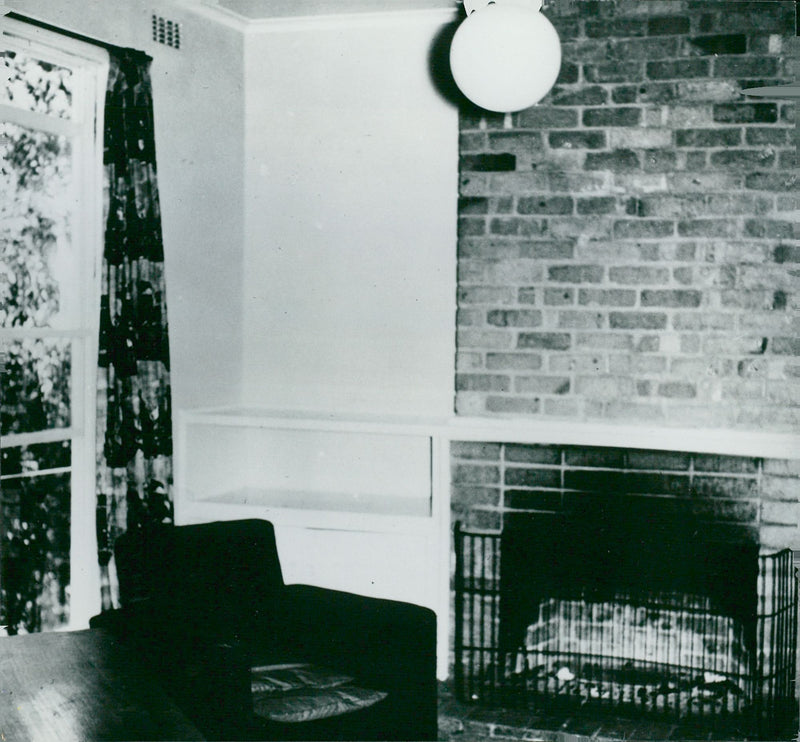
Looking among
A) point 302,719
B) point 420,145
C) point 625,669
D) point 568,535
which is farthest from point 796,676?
point 420,145

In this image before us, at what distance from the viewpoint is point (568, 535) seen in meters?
3.57

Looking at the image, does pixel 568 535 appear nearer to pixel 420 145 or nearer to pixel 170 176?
pixel 420 145

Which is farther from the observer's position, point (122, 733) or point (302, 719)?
point (302, 719)

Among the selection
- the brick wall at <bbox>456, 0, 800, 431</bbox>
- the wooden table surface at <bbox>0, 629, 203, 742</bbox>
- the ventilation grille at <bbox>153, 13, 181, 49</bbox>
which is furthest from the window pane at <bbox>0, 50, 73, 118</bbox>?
the wooden table surface at <bbox>0, 629, 203, 742</bbox>

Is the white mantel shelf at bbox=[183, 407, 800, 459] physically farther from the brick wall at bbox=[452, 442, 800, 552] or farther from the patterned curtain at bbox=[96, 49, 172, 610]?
the patterned curtain at bbox=[96, 49, 172, 610]

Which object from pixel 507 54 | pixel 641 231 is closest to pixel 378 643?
pixel 507 54

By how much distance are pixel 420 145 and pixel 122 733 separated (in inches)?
119

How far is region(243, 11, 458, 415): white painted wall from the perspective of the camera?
13.5 feet

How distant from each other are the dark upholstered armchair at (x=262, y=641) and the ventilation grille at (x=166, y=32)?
6.75 feet

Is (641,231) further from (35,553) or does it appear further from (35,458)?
(35,553)

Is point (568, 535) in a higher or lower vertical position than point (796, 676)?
higher

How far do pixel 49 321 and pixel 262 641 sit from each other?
148 centimetres

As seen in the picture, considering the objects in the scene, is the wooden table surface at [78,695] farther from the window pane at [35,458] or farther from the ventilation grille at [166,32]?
the ventilation grille at [166,32]

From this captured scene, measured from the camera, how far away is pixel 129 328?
3566 mm
